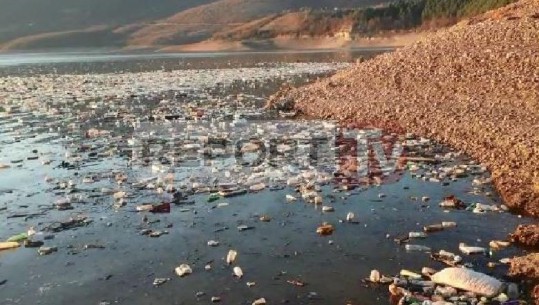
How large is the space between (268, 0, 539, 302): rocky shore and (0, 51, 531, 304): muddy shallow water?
107 cm

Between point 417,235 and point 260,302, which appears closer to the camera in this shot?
point 260,302

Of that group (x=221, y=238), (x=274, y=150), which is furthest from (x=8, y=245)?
(x=274, y=150)

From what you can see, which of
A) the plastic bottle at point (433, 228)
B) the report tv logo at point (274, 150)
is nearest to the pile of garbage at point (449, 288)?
the plastic bottle at point (433, 228)

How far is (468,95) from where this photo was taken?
24.8 m

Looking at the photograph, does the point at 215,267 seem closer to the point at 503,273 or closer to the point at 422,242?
the point at 422,242

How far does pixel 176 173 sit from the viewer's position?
18.4 meters

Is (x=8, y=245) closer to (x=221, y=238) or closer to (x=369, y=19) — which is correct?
(x=221, y=238)

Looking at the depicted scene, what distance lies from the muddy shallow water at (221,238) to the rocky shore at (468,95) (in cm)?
107

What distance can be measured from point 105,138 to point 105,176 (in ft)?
23.5

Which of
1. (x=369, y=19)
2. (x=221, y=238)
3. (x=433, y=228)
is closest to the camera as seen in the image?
(x=221, y=238)

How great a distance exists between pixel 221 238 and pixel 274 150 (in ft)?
28.7

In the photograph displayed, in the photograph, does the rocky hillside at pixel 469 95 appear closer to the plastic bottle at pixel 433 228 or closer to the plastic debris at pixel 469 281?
the plastic bottle at pixel 433 228

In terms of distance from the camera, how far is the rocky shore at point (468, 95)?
17.3 m

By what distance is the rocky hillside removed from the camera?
1738cm
